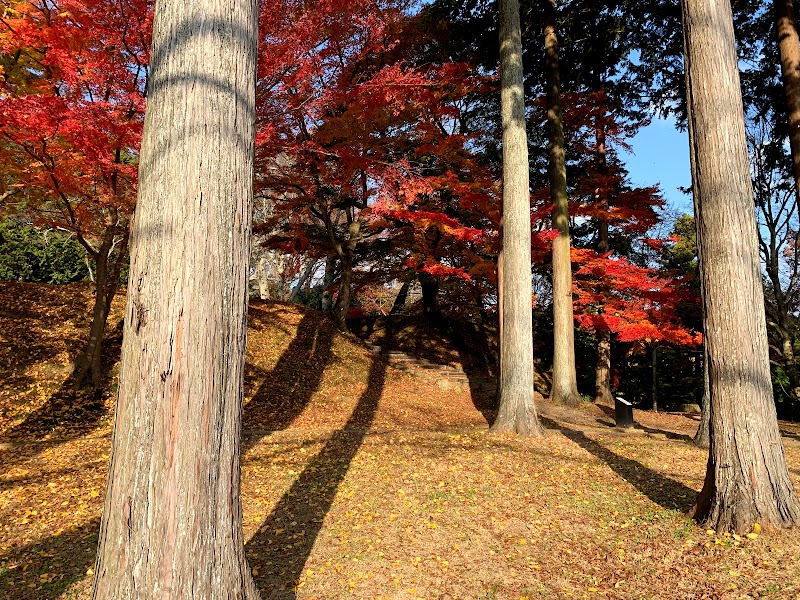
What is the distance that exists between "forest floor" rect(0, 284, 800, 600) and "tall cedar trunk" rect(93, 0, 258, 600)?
1.37 metres

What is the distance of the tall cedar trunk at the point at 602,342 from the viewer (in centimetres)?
1310

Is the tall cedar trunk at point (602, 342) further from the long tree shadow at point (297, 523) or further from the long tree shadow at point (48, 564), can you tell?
the long tree shadow at point (48, 564)

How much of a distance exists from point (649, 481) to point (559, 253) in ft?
22.8

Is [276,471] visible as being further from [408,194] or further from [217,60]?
[408,194]

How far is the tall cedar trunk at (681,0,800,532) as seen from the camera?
3.95 meters

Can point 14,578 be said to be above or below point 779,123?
below

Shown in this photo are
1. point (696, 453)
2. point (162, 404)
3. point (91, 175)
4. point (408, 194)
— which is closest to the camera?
point (162, 404)

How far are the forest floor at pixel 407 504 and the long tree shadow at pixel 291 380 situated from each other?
0.11 metres

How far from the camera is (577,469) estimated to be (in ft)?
19.7

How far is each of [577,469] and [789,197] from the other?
36.7ft

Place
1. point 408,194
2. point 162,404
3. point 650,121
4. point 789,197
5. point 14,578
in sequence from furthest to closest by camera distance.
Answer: point 650,121 < point 789,197 < point 408,194 < point 14,578 < point 162,404

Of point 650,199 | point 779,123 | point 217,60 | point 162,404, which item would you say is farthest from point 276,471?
point 779,123

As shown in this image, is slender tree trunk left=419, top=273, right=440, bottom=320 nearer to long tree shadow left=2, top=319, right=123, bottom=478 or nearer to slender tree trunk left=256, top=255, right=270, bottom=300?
slender tree trunk left=256, top=255, right=270, bottom=300

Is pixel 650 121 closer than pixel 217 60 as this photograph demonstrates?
No
